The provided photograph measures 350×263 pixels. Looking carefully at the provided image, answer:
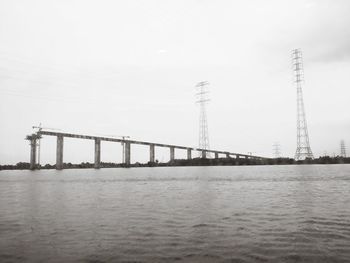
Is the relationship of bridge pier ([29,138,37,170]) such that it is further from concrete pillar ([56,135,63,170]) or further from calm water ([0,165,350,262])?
calm water ([0,165,350,262])

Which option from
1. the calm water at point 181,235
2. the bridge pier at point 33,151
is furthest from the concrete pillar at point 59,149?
the calm water at point 181,235

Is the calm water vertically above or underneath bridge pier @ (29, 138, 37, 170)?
underneath

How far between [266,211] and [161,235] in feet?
25.1

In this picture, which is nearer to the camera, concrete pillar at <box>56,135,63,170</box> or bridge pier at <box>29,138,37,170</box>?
concrete pillar at <box>56,135,63,170</box>

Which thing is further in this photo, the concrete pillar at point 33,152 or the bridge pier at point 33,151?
the concrete pillar at point 33,152

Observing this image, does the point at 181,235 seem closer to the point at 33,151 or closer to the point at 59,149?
the point at 59,149

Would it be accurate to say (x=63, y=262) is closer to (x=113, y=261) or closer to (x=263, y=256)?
(x=113, y=261)

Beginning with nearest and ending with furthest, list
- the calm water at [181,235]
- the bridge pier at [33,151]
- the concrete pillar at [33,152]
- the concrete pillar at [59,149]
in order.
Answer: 1. the calm water at [181,235]
2. the concrete pillar at [59,149]
3. the bridge pier at [33,151]
4. the concrete pillar at [33,152]

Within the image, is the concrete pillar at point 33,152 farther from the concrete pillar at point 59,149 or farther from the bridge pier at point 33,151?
the concrete pillar at point 59,149

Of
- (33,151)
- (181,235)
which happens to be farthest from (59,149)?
(181,235)

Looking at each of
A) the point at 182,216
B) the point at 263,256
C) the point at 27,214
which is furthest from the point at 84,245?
the point at 27,214

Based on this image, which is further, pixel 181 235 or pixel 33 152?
pixel 33 152

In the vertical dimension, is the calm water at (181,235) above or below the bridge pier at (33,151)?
below

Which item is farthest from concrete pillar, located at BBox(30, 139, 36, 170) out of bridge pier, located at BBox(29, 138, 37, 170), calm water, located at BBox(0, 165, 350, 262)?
calm water, located at BBox(0, 165, 350, 262)
